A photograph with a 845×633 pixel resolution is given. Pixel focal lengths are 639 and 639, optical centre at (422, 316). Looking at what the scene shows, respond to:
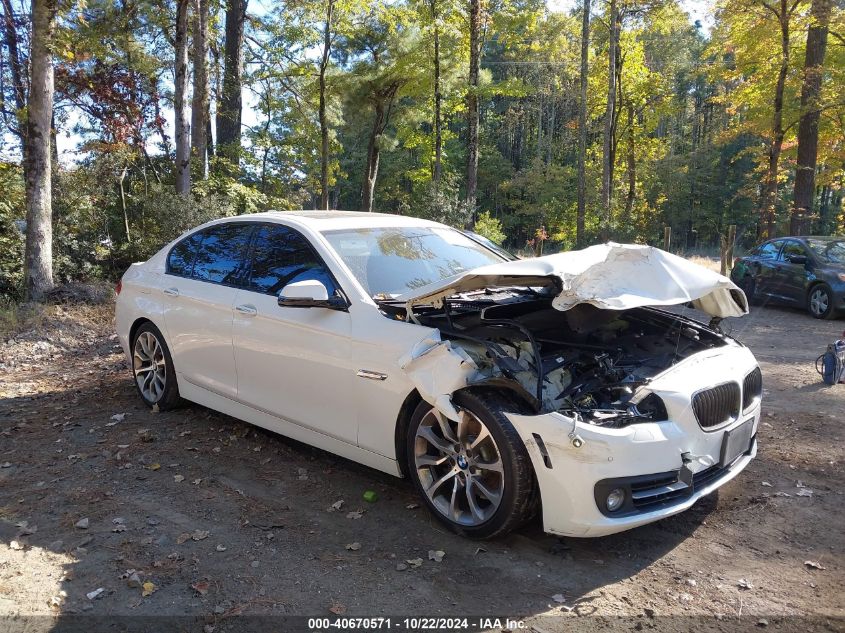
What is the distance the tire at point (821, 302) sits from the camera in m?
11.1

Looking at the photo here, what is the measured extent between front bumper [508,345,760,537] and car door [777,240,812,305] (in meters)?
9.99

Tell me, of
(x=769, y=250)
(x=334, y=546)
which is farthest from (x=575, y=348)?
(x=769, y=250)

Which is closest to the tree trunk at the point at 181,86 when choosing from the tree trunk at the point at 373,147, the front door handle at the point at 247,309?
the front door handle at the point at 247,309

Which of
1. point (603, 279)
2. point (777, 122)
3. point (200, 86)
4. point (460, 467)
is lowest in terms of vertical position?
point (460, 467)

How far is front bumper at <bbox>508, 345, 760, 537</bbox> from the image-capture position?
3.03m

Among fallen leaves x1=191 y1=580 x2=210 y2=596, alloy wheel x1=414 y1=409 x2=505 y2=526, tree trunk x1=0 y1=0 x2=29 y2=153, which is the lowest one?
fallen leaves x1=191 y1=580 x2=210 y2=596

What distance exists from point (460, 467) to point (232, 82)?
18.3 meters

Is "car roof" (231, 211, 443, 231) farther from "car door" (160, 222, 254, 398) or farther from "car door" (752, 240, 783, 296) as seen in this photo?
"car door" (752, 240, 783, 296)

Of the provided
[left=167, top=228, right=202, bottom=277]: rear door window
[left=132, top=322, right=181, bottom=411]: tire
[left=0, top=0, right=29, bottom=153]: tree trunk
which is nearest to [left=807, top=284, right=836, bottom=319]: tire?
[left=167, top=228, right=202, bottom=277]: rear door window

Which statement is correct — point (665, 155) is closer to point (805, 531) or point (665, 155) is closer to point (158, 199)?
point (158, 199)

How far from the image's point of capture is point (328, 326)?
399 cm

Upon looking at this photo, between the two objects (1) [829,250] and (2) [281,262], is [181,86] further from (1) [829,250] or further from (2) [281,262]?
(1) [829,250]

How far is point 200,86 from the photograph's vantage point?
15.6m

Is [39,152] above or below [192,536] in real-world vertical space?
above
